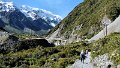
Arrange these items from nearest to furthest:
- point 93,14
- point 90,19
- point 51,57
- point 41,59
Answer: point 41,59 < point 51,57 < point 90,19 < point 93,14

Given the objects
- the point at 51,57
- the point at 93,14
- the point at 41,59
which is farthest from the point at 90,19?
the point at 41,59

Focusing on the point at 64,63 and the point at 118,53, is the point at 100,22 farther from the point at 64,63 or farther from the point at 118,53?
the point at 118,53

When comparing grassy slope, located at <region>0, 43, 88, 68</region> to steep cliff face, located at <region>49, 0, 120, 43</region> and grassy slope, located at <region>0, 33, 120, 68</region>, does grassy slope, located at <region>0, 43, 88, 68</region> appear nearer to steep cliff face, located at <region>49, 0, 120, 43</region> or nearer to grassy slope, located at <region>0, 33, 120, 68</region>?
grassy slope, located at <region>0, 33, 120, 68</region>

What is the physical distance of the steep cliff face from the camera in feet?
461

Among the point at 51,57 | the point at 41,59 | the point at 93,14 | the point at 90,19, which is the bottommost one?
the point at 41,59

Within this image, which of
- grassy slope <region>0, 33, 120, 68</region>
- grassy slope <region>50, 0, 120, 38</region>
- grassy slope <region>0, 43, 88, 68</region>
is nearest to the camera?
grassy slope <region>0, 33, 120, 68</region>

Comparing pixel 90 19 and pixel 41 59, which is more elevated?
pixel 90 19

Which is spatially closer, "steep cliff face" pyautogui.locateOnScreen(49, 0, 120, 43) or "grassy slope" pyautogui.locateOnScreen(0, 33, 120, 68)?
"grassy slope" pyautogui.locateOnScreen(0, 33, 120, 68)

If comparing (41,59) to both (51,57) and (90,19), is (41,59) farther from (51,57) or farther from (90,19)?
(90,19)

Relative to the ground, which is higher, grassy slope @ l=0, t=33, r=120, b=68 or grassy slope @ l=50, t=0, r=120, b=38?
grassy slope @ l=50, t=0, r=120, b=38

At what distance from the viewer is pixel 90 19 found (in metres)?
159

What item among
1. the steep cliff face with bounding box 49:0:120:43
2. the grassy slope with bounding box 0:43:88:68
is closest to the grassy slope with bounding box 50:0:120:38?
the steep cliff face with bounding box 49:0:120:43

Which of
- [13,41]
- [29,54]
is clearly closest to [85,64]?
[29,54]

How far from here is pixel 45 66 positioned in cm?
5222
